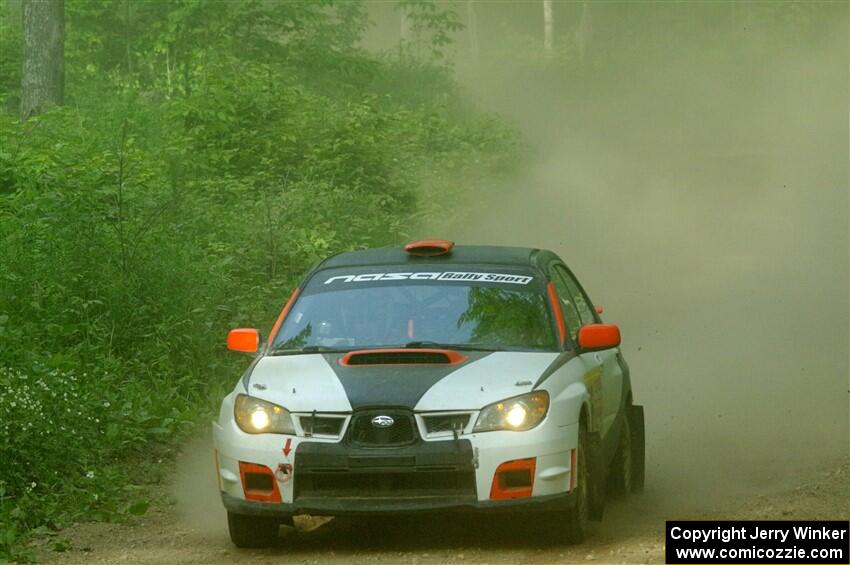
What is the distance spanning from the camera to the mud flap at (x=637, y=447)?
1082 centimetres

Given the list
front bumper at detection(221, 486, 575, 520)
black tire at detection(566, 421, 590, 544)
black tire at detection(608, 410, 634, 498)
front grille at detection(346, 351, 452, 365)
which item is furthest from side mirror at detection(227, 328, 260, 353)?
black tire at detection(608, 410, 634, 498)

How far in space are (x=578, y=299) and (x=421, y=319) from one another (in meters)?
1.69

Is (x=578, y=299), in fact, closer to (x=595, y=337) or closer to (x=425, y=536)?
(x=595, y=337)

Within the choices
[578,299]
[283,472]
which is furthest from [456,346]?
[578,299]

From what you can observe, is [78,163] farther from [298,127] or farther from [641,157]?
[641,157]

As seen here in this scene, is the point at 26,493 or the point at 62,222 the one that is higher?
the point at 62,222

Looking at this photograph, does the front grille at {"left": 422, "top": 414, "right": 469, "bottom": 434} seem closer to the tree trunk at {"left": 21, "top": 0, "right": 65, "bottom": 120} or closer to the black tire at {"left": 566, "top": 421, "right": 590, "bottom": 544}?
the black tire at {"left": 566, "top": 421, "right": 590, "bottom": 544}

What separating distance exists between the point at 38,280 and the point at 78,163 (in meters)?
3.04

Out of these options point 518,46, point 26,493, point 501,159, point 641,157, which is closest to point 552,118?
point 641,157

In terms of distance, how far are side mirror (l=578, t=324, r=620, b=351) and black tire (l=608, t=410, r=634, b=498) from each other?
4.57 ft

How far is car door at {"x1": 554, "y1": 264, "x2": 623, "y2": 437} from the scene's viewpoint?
9555mm

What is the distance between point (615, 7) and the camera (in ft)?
229

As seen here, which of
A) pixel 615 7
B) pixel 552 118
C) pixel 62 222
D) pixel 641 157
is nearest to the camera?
pixel 62 222

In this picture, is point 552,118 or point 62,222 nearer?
point 62,222
